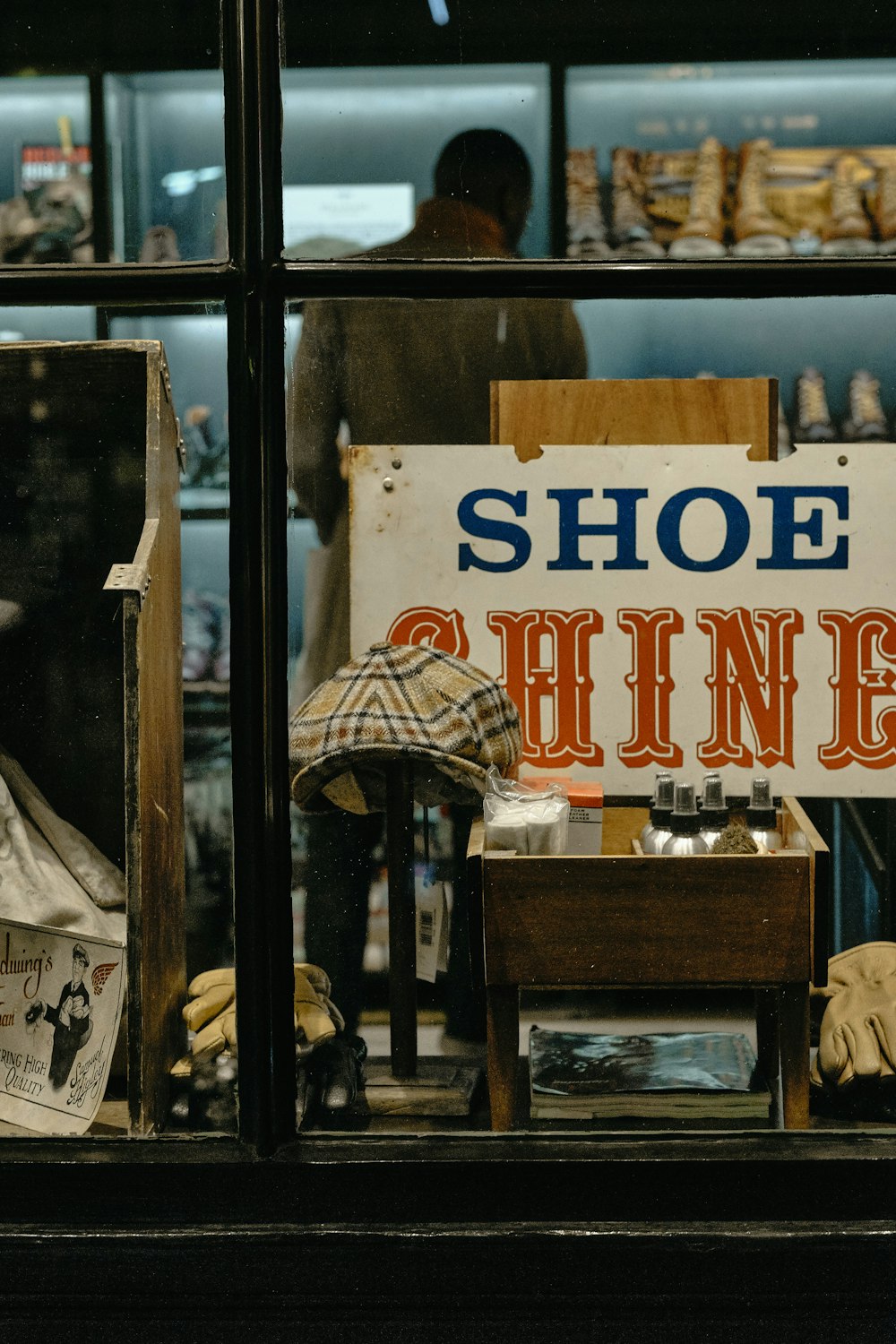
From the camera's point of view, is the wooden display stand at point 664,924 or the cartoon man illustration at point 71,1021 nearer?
the wooden display stand at point 664,924

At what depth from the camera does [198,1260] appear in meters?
2.56

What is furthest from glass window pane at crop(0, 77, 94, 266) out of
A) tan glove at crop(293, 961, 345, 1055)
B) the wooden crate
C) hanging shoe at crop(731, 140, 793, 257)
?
tan glove at crop(293, 961, 345, 1055)

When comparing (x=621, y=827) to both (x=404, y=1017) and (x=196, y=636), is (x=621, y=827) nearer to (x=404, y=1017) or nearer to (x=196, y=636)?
(x=404, y=1017)

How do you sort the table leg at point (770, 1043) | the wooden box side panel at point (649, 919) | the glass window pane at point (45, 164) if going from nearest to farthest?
the wooden box side panel at point (649, 919) < the table leg at point (770, 1043) < the glass window pane at point (45, 164)

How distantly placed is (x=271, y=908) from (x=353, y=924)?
0.21m

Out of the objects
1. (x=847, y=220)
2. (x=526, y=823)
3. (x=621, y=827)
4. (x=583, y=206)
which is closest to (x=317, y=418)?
(x=583, y=206)

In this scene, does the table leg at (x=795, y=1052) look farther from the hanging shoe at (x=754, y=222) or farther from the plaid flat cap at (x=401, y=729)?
the hanging shoe at (x=754, y=222)

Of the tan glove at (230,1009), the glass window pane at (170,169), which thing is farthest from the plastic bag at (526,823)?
the glass window pane at (170,169)

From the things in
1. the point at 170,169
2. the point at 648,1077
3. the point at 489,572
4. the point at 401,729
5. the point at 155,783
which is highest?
the point at 170,169

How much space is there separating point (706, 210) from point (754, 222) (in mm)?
97

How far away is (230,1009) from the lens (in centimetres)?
274

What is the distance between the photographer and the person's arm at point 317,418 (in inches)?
106

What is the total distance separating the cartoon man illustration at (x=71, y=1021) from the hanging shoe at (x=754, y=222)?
1.90 m

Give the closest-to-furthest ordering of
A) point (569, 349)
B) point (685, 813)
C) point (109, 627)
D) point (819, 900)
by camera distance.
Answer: point (819, 900) < point (685, 813) < point (569, 349) < point (109, 627)
